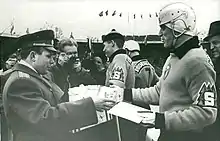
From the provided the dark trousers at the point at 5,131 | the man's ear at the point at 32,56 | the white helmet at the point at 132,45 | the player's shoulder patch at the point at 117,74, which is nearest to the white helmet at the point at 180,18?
the white helmet at the point at 132,45

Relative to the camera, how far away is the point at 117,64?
1709mm

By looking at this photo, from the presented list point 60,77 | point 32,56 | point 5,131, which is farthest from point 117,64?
point 5,131

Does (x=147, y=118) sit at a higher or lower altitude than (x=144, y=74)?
lower

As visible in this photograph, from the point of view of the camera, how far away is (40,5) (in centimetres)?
172

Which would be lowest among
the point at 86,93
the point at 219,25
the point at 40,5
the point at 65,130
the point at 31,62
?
the point at 65,130

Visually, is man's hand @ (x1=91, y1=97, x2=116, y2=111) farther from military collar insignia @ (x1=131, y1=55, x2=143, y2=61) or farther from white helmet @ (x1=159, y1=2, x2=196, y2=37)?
white helmet @ (x1=159, y1=2, x2=196, y2=37)

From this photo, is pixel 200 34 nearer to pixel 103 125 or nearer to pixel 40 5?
pixel 103 125

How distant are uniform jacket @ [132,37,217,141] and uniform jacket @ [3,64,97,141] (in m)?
0.26

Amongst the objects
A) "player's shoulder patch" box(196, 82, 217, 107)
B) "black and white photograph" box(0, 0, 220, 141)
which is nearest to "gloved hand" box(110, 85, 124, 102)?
"black and white photograph" box(0, 0, 220, 141)

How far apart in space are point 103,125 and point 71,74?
27 centimetres

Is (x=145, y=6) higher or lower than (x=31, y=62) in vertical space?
higher

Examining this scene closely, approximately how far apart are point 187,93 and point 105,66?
14.7 inches

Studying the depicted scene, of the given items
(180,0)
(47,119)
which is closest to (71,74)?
(47,119)

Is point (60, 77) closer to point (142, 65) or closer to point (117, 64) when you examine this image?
point (117, 64)
